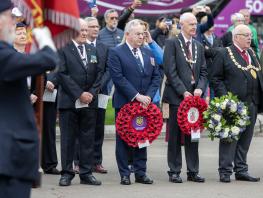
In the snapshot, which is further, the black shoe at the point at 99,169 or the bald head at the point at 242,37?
the black shoe at the point at 99,169

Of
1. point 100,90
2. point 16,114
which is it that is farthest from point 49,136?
point 16,114

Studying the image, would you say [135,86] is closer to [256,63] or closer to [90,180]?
[90,180]

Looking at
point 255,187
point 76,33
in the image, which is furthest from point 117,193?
point 76,33

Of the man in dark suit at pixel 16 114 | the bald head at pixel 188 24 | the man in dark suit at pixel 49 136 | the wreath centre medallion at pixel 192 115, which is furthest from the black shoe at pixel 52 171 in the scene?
the man in dark suit at pixel 16 114

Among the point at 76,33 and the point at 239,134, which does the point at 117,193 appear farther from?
the point at 76,33

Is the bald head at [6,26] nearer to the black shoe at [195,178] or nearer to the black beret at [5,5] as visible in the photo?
the black beret at [5,5]

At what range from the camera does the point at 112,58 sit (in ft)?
35.5

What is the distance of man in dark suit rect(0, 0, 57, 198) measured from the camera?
5.34 m

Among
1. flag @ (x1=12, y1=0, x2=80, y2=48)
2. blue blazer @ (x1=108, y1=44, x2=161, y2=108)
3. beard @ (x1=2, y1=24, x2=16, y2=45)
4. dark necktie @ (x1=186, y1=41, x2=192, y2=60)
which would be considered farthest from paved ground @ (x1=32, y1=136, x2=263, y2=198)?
beard @ (x1=2, y1=24, x2=16, y2=45)

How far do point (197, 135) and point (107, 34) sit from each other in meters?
3.96

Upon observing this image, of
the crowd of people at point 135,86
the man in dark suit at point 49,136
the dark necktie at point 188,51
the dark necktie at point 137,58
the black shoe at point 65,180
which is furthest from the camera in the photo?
the man in dark suit at point 49,136

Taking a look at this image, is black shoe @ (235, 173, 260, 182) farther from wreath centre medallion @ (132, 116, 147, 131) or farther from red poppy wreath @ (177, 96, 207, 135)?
wreath centre medallion @ (132, 116, 147, 131)

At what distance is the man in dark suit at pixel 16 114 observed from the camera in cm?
534

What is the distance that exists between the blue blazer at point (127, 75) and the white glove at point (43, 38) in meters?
5.18
